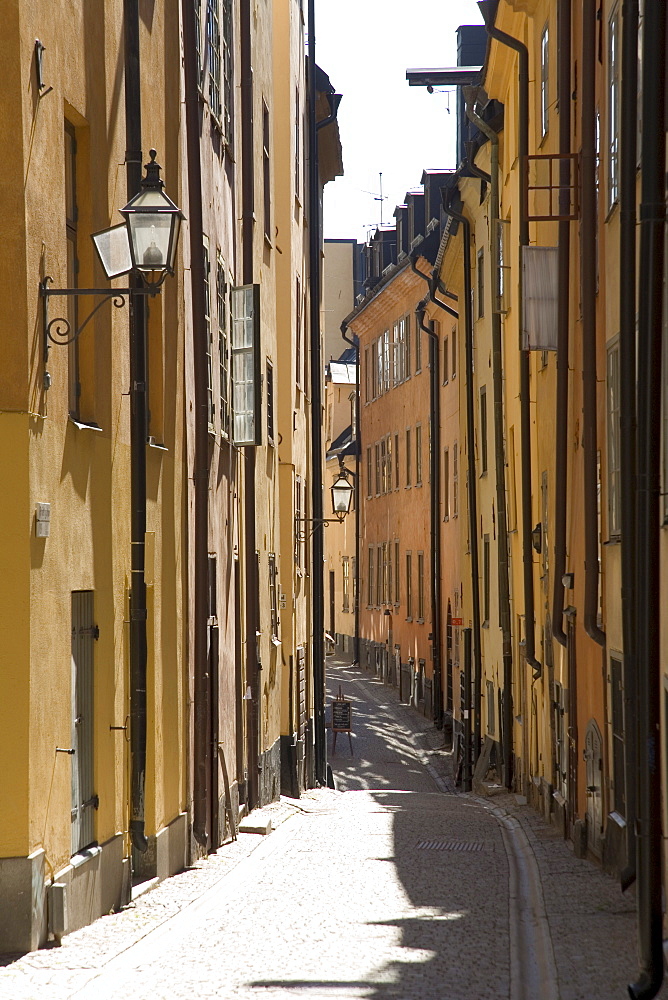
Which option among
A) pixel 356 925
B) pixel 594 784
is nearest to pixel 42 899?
pixel 356 925

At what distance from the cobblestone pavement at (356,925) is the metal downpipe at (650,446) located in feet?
2.95

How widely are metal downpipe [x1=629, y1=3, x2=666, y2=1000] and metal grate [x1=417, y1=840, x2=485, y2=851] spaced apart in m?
6.85

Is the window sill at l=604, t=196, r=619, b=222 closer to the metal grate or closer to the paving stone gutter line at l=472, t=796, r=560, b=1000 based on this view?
the paving stone gutter line at l=472, t=796, r=560, b=1000

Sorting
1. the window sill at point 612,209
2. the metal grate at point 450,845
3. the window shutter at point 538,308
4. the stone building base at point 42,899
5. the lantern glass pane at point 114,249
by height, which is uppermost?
the window sill at point 612,209

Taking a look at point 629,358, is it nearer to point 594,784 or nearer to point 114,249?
point 114,249

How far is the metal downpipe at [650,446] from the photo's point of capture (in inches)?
324

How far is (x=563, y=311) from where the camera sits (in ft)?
50.0

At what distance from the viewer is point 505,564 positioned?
22.2m

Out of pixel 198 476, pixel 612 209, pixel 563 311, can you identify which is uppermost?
pixel 612 209

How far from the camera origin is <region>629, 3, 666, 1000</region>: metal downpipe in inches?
324

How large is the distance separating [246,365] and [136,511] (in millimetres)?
6916

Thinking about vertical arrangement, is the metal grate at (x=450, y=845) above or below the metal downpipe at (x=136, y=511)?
below

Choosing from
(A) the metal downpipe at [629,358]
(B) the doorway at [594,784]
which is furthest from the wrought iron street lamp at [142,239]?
(B) the doorway at [594,784]

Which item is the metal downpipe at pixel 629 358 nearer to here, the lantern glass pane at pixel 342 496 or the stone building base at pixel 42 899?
the stone building base at pixel 42 899
